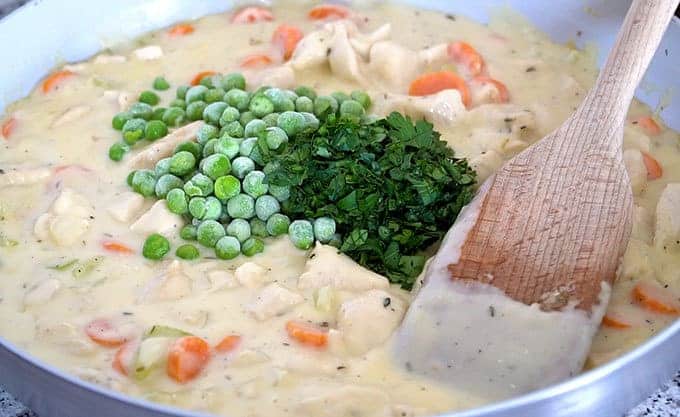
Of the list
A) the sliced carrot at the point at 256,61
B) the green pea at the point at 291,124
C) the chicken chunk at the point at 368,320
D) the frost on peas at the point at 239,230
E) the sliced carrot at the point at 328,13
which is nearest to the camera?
the chicken chunk at the point at 368,320

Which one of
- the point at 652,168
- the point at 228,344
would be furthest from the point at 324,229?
the point at 652,168

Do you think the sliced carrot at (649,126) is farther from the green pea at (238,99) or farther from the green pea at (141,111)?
the green pea at (141,111)

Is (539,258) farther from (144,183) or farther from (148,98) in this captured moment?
(148,98)

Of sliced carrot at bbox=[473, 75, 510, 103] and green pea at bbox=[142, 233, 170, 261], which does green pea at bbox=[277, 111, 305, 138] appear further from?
sliced carrot at bbox=[473, 75, 510, 103]

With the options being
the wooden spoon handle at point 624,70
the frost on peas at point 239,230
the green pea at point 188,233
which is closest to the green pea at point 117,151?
the green pea at point 188,233

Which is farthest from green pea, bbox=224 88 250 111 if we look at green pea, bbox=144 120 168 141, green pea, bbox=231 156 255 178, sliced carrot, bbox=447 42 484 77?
sliced carrot, bbox=447 42 484 77

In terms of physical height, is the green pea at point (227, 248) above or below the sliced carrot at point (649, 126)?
above

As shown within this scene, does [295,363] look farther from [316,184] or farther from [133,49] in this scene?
[133,49]
